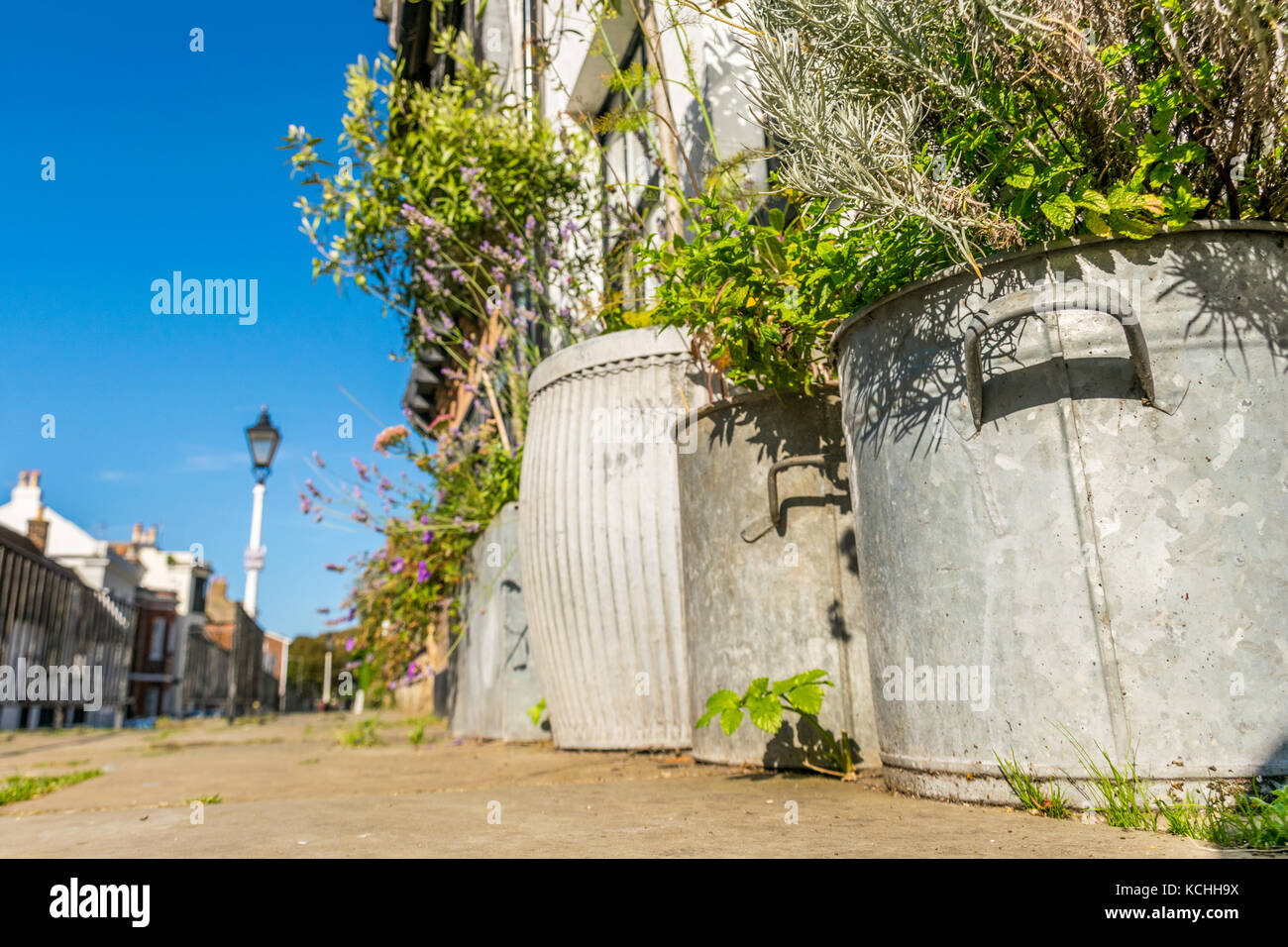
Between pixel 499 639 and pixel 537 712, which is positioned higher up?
pixel 499 639

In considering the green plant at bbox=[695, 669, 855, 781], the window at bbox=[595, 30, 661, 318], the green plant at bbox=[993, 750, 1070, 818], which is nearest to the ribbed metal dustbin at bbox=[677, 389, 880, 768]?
the green plant at bbox=[695, 669, 855, 781]

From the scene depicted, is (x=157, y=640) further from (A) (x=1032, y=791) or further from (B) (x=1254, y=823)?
(B) (x=1254, y=823)

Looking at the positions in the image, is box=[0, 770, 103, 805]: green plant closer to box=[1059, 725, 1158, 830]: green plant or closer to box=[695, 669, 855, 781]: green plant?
box=[695, 669, 855, 781]: green plant

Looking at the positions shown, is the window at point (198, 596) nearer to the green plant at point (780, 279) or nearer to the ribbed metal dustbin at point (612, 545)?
the ribbed metal dustbin at point (612, 545)

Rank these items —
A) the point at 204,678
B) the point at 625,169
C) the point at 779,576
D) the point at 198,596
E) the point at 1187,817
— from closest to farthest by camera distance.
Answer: the point at 1187,817, the point at 779,576, the point at 625,169, the point at 204,678, the point at 198,596

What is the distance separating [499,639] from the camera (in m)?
4.31

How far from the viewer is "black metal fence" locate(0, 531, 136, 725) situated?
11.3 metres

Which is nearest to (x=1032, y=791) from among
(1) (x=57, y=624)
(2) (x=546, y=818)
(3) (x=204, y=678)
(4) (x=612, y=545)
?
(2) (x=546, y=818)

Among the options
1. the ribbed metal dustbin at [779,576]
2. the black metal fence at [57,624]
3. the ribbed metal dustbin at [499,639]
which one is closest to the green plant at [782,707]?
the ribbed metal dustbin at [779,576]

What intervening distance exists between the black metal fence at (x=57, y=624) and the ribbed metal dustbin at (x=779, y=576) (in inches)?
429

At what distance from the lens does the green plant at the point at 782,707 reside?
208 cm

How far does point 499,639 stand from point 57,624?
1222cm
